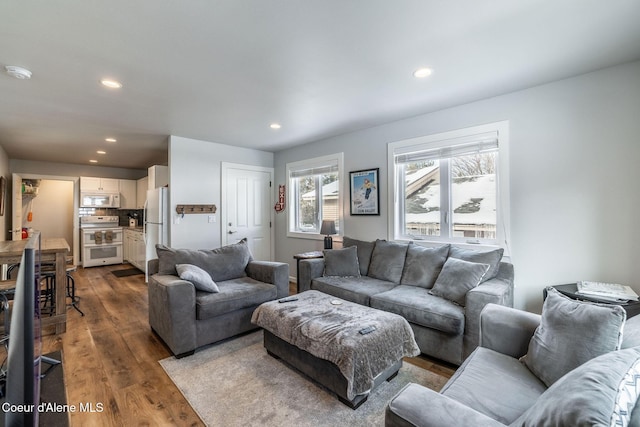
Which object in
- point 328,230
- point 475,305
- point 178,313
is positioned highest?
point 328,230

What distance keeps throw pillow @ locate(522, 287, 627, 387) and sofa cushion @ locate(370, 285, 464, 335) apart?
2.57 feet

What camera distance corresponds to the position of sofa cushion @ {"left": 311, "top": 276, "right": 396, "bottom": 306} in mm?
2922

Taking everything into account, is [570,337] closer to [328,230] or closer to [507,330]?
[507,330]

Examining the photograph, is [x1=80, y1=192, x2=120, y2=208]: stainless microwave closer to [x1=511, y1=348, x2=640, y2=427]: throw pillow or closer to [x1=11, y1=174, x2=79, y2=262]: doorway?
[x1=11, y1=174, x2=79, y2=262]: doorway

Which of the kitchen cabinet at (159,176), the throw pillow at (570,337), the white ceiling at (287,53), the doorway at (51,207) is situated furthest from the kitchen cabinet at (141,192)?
the throw pillow at (570,337)

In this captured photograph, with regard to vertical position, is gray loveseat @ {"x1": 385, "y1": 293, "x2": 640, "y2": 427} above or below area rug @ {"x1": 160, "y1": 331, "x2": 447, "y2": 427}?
above

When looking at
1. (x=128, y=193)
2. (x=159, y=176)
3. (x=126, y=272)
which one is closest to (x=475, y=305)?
(x=159, y=176)

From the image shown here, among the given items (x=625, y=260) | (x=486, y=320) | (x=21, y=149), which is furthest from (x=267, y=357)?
(x=21, y=149)

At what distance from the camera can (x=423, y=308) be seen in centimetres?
247

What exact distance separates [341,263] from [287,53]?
2.34 m

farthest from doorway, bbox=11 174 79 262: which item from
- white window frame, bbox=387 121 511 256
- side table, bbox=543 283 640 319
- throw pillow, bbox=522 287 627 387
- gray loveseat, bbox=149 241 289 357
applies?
side table, bbox=543 283 640 319

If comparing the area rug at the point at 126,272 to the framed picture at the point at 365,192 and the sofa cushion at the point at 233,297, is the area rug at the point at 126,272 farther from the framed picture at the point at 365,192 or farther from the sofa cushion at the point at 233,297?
the framed picture at the point at 365,192

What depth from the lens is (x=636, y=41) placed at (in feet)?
6.59

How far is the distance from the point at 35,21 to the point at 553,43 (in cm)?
333
